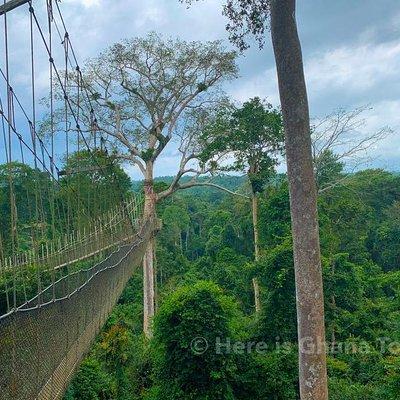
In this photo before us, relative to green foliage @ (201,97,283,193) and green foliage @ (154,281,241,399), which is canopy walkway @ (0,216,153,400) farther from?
green foliage @ (201,97,283,193)

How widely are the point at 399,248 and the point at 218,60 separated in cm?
790

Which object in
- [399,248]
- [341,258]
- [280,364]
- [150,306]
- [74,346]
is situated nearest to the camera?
[74,346]

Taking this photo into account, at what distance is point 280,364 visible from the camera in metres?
6.19

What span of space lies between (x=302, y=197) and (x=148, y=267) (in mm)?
6854

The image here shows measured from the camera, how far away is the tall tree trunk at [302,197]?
2.77 m

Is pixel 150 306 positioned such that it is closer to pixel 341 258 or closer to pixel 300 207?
pixel 341 258

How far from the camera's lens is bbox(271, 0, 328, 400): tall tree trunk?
277 centimetres

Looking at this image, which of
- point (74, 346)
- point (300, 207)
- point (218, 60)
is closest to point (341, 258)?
point (218, 60)

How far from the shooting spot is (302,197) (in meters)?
2.81

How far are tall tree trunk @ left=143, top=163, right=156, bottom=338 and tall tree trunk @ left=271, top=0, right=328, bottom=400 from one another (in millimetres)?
5961

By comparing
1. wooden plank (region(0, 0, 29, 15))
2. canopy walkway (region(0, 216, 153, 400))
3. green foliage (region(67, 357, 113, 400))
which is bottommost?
green foliage (region(67, 357, 113, 400))

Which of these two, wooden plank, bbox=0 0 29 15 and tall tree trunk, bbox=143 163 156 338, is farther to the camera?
tall tree trunk, bbox=143 163 156 338

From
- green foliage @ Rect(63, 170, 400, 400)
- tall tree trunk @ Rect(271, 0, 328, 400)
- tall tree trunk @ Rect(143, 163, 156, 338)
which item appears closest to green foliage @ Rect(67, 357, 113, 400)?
green foliage @ Rect(63, 170, 400, 400)

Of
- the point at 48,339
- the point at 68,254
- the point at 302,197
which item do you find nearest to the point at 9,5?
the point at 48,339
